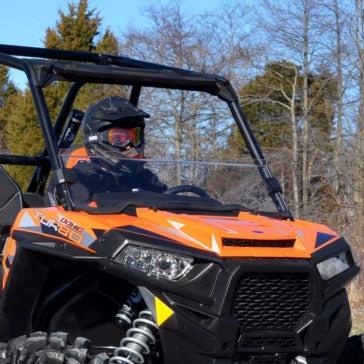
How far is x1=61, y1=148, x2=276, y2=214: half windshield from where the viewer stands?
4.47 meters

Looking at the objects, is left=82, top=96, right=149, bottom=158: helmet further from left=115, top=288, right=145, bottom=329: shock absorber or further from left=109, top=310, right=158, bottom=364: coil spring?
left=109, top=310, right=158, bottom=364: coil spring

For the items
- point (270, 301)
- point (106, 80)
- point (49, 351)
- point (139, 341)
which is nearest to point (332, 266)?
point (270, 301)

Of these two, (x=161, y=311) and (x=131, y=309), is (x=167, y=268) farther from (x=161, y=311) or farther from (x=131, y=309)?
(x=131, y=309)

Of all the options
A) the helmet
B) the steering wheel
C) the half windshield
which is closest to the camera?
the half windshield

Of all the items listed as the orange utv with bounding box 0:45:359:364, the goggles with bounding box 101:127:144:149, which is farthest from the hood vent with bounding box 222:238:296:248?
the goggles with bounding box 101:127:144:149

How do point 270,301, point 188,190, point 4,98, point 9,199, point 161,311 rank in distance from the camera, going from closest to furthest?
point 161,311
point 270,301
point 188,190
point 9,199
point 4,98

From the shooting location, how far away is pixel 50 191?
4875 mm

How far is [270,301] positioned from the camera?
159 inches

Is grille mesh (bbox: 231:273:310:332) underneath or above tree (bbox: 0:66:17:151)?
underneath

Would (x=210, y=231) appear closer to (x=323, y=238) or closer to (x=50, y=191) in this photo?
(x=323, y=238)

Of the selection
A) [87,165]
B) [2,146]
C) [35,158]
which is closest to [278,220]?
[87,165]

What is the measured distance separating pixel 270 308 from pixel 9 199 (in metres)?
2.20

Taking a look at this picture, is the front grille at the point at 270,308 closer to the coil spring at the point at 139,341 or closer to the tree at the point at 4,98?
the coil spring at the point at 139,341

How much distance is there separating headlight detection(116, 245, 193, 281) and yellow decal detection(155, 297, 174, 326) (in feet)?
0.39
